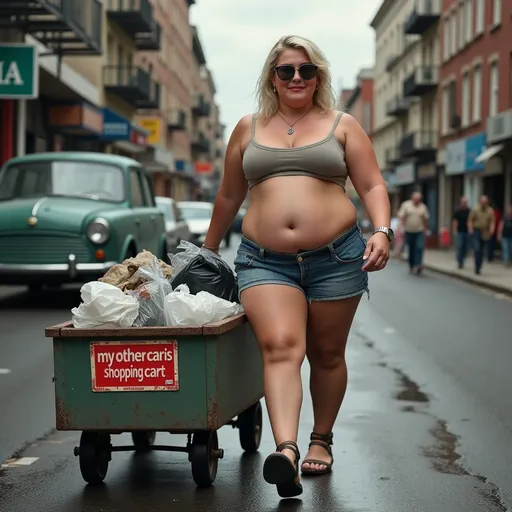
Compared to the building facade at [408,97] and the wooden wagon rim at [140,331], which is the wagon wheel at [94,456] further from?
the building facade at [408,97]

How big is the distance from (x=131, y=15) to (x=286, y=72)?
133 ft

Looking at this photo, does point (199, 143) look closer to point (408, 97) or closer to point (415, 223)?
point (408, 97)

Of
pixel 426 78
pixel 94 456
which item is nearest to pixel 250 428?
pixel 94 456

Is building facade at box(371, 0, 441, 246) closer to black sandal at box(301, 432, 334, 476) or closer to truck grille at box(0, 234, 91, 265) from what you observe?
truck grille at box(0, 234, 91, 265)

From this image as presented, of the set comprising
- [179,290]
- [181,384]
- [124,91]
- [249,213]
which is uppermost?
[124,91]

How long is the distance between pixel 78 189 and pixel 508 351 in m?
6.02

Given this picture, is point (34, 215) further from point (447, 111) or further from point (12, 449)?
point (447, 111)

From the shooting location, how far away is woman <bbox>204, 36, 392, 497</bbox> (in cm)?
497

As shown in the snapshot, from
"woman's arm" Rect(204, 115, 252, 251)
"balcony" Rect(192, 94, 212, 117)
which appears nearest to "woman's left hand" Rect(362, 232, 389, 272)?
"woman's arm" Rect(204, 115, 252, 251)

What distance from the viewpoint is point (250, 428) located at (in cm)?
583

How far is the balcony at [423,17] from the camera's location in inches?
2132

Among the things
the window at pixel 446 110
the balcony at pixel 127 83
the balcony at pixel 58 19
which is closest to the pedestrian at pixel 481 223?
the balcony at pixel 58 19

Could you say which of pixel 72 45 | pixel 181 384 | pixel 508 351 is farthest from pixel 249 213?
pixel 72 45

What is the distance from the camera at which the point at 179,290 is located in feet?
17.2
